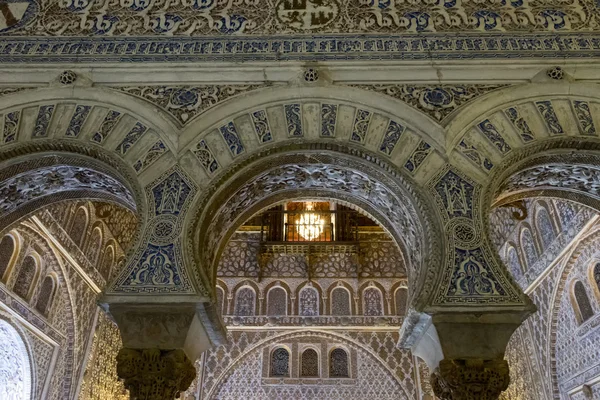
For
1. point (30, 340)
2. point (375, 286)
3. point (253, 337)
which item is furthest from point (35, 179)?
point (375, 286)

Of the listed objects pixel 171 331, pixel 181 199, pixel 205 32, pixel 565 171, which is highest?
pixel 205 32

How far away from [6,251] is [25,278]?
525 mm

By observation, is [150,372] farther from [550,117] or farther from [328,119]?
[550,117]

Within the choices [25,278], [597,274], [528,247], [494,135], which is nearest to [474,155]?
[494,135]

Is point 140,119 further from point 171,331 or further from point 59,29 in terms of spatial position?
point 171,331

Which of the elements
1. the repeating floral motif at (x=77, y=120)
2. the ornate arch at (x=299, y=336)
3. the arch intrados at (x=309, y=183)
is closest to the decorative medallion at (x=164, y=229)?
the arch intrados at (x=309, y=183)

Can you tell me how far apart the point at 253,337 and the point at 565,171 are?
686 centimetres

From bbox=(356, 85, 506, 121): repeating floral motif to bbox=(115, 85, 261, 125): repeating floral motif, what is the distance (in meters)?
1.13

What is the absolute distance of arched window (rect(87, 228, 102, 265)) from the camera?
26.5 feet

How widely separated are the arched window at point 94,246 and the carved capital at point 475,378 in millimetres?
6310

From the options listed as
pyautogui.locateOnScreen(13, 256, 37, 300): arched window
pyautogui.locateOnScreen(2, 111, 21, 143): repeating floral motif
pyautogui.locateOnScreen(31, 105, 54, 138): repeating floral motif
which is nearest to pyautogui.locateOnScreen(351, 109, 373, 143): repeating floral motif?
pyautogui.locateOnScreen(31, 105, 54, 138): repeating floral motif

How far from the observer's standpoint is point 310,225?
35.9 ft

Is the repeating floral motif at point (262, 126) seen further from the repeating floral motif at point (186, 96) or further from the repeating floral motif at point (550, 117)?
the repeating floral motif at point (550, 117)

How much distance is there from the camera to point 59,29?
4.86 meters
